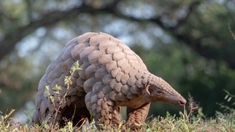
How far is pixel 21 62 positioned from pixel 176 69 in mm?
4190

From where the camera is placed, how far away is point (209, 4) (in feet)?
35.8

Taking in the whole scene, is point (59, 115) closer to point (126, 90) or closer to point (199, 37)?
point (126, 90)

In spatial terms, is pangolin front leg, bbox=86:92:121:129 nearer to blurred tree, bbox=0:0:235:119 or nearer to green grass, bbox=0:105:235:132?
green grass, bbox=0:105:235:132

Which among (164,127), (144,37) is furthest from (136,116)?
(144,37)

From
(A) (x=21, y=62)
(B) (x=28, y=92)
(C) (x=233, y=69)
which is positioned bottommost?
(C) (x=233, y=69)

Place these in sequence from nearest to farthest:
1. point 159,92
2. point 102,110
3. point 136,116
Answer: point 159,92 < point 102,110 < point 136,116

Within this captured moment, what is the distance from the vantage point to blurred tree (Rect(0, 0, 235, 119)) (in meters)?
10.8

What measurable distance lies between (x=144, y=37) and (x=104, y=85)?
826cm

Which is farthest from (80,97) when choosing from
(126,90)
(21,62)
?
(21,62)

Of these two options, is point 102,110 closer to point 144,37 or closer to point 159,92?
point 159,92

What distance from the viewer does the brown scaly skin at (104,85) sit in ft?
12.6

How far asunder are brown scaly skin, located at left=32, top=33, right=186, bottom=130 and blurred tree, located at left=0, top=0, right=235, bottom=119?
6130mm

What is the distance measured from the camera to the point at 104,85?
155 inches

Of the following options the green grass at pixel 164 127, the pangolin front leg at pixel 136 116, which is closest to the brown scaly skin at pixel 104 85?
the pangolin front leg at pixel 136 116
